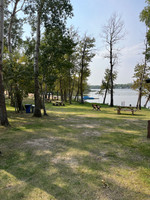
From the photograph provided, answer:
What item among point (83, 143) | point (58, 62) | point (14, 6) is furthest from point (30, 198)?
point (14, 6)

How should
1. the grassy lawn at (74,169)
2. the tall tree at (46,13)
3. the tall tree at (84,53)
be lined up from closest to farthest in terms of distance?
1. the grassy lawn at (74,169)
2. the tall tree at (46,13)
3. the tall tree at (84,53)

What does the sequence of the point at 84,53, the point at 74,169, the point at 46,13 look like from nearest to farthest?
the point at 74,169 → the point at 46,13 → the point at 84,53

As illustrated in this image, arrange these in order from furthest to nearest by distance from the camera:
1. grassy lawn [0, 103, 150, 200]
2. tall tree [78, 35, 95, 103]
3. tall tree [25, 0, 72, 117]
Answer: tall tree [78, 35, 95, 103] → tall tree [25, 0, 72, 117] → grassy lawn [0, 103, 150, 200]

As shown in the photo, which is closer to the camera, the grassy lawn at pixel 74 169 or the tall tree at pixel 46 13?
the grassy lawn at pixel 74 169

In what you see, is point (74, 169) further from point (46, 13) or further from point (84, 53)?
point (84, 53)

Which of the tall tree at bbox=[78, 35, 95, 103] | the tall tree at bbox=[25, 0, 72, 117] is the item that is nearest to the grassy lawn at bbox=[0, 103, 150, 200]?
the tall tree at bbox=[25, 0, 72, 117]

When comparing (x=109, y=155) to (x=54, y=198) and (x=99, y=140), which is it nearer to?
(x=99, y=140)

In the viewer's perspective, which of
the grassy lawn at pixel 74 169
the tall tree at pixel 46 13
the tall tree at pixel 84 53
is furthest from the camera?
the tall tree at pixel 84 53

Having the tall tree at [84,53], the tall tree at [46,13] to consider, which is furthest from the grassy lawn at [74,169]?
the tall tree at [84,53]

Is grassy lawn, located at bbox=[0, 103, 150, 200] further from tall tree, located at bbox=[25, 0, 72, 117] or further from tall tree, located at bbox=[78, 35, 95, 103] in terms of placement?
tall tree, located at bbox=[78, 35, 95, 103]

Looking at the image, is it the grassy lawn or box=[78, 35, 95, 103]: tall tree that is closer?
the grassy lawn

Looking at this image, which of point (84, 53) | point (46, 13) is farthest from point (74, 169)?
point (84, 53)

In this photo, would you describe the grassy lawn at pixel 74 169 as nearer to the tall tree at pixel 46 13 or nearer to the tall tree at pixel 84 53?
the tall tree at pixel 46 13

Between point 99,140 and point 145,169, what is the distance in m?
2.42
